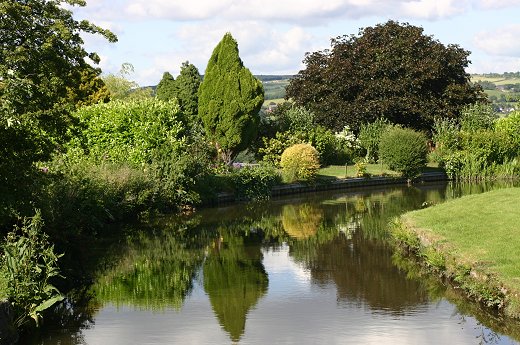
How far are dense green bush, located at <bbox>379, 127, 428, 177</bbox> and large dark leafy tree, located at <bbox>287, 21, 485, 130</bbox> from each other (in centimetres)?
430

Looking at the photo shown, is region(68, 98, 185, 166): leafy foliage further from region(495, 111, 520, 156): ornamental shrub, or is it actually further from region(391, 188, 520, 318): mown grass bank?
region(495, 111, 520, 156): ornamental shrub

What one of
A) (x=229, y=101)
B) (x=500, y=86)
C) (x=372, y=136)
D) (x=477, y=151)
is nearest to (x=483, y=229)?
(x=229, y=101)

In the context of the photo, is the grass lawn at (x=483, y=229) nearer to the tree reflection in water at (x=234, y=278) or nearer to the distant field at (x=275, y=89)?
the tree reflection in water at (x=234, y=278)

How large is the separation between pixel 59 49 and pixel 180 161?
43.3 feet

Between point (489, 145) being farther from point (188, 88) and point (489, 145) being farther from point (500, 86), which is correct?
point (500, 86)

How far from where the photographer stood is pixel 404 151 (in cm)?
4284

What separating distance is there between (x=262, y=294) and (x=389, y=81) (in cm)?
3367

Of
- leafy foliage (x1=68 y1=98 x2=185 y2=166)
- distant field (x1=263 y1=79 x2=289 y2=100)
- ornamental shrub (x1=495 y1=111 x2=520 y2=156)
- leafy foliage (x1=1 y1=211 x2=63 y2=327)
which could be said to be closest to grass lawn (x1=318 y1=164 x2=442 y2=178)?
ornamental shrub (x1=495 y1=111 x2=520 y2=156)

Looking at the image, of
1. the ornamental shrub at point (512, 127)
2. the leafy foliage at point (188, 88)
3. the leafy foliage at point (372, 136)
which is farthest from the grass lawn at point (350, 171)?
the leafy foliage at point (188, 88)

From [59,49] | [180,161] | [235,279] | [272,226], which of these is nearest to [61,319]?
[235,279]

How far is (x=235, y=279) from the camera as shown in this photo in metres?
18.0

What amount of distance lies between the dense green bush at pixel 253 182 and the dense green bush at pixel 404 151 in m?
8.78

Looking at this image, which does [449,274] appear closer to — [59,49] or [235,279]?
[235,279]

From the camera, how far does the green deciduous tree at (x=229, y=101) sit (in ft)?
138
